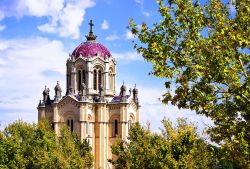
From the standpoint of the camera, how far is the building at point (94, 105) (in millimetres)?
57875

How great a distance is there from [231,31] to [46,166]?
24.1 m

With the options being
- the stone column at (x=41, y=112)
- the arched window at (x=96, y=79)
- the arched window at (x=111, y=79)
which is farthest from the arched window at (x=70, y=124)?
the arched window at (x=111, y=79)

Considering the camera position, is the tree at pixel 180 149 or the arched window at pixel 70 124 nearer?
the tree at pixel 180 149

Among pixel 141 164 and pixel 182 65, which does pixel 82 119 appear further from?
pixel 182 65

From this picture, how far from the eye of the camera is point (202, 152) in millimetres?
25828

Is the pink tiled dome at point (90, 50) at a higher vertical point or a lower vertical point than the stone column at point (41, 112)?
higher

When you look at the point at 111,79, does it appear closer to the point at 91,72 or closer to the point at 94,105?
the point at 91,72

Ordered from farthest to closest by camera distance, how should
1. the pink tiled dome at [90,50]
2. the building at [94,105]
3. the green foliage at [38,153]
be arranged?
the pink tiled dome at [90,50] < the building at [94,105] < the green foliage at [38,153]

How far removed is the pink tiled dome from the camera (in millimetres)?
60403

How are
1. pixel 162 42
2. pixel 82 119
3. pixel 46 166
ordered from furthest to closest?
1. pixel 82 119
2. pixel 46 166
3. pixel 162 42

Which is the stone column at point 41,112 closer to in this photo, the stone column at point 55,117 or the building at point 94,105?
the building at point 94,105

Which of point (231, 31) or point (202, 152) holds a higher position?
point (231, 31)

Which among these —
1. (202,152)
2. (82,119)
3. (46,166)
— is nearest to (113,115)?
(82,119)

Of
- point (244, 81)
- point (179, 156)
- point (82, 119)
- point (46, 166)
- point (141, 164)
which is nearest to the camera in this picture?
point (244, 81)
